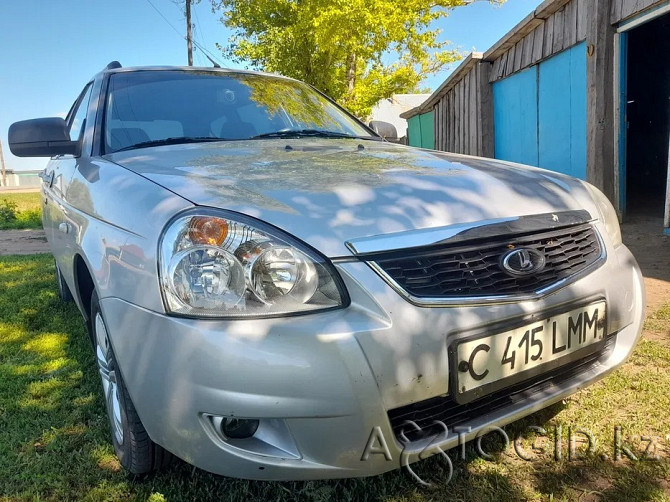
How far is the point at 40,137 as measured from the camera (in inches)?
96.2

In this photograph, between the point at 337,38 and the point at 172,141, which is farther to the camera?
the point at 337,38

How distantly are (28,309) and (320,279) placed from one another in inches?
138

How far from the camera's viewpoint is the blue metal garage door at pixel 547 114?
19.0 feet

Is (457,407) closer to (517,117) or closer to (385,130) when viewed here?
(385,130)

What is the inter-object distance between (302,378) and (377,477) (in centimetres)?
74

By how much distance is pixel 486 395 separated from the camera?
149cm

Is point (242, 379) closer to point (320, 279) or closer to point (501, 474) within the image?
point (320, 279)

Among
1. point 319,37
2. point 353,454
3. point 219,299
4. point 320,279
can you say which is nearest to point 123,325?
point 219,299

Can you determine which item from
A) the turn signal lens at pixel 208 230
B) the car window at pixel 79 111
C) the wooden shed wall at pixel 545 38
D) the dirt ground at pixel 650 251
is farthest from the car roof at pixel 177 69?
the wooden shed wall at pixel 545 38

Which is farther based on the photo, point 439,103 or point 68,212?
point 439,103

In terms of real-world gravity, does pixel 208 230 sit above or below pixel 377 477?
above

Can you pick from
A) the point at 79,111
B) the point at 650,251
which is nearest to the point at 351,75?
the point at 650,251

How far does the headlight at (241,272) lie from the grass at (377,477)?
0.75 m

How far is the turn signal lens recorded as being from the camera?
138cm
